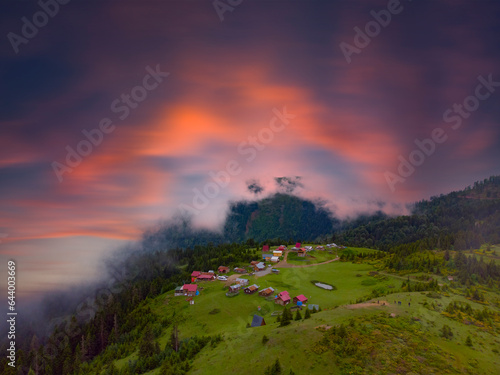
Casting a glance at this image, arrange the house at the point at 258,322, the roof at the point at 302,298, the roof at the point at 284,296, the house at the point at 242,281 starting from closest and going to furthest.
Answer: the house at the point at 258,322 < the roof at the point at 302,298 < the roof at the point at 284,296 < the house at the point at 242,281

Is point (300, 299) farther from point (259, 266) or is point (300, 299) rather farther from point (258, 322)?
point (259, 266)

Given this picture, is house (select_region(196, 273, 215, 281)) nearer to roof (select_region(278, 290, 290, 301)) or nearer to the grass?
the grass

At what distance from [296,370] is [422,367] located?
2066cm

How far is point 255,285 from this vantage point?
10450 cm

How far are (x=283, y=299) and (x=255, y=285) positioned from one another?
53.8 feet

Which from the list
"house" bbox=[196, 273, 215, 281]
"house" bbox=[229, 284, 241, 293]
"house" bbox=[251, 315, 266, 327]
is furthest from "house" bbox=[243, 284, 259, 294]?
"house" bbox=[196, 273, 215, 281]

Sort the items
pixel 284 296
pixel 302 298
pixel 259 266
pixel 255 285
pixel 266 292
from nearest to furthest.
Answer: pixel 302 298 → pixel 284 296 → pixel 266 292 → pixel 255 285 → pixel 259 266

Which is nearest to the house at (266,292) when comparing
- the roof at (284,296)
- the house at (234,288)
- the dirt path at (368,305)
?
the roof at (284,296)

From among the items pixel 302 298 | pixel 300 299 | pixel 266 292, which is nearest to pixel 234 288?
pixel 266 292

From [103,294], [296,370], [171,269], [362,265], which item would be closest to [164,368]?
[296,370]

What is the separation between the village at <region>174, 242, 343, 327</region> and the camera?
90.8m

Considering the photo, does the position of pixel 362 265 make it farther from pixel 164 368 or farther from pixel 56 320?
pixel 56 320

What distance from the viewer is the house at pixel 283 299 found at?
90.8 meters

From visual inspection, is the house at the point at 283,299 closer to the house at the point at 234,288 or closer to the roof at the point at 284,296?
the roof at the point at 284,296
